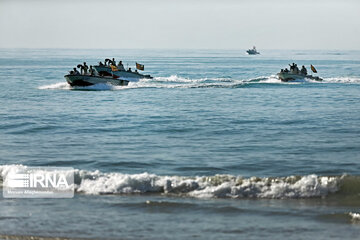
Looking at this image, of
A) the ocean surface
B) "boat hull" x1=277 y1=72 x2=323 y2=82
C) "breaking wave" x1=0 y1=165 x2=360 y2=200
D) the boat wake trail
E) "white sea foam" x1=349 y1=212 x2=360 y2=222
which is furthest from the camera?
"boat hull" x1=277 y1=72 x2=323 y2=82

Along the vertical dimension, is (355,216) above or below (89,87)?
above

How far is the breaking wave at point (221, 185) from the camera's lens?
1777 centimetres

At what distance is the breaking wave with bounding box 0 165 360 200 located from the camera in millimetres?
17766

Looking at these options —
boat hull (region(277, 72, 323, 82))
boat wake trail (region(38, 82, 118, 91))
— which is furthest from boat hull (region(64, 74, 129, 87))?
boat hull (region(277, 72, 323, 82))

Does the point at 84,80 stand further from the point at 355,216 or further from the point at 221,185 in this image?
the point at 355,216

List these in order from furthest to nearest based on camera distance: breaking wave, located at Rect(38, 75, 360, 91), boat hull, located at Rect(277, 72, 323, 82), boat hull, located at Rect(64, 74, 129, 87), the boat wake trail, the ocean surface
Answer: boat hull, located at Rect(277, 72, 323, 82)
breaking wave, located at Rect(38, 75, 360, 91)
the boat wake trail
boat hull, located at Rect(64, 74, 129, 87)
the ocean surface

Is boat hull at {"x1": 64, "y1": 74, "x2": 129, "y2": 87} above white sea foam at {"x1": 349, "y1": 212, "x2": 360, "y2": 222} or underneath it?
underneath

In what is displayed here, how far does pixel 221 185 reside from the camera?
1812 centimetres

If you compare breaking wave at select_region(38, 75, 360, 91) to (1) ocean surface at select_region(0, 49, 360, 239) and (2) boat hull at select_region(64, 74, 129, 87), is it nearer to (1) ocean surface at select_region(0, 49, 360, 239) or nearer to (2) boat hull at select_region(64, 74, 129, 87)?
(2) boat hull at select_region(64, 74, 129, 87)

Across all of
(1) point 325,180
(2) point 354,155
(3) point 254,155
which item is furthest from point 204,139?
(1) point 325,180

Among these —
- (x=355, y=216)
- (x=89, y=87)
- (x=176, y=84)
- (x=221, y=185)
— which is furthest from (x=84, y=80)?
(x=355, y=216)
